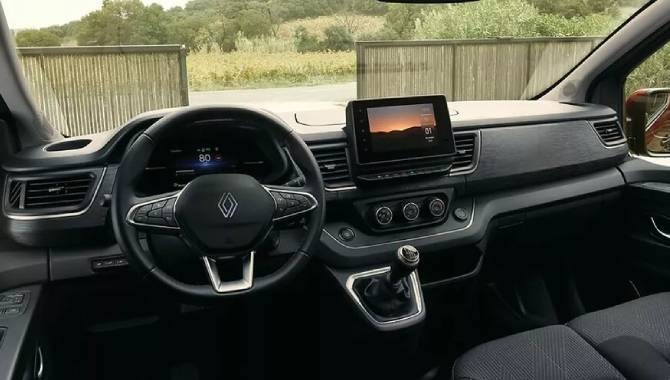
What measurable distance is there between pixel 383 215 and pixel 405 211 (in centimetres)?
9

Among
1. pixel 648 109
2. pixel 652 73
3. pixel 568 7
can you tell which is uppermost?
pixel 568 7

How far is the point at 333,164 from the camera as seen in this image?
2314 mm

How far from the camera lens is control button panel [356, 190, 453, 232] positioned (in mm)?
2363

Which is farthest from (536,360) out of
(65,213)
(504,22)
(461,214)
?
(504,22)

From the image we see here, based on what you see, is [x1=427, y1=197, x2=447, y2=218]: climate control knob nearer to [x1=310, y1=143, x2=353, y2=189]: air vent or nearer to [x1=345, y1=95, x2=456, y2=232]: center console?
[x1=345, y1=95, x2=456, y2=232]: center console

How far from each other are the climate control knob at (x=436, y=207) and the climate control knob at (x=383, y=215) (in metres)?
0.17

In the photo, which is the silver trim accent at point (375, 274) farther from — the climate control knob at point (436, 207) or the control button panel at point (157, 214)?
the control button panel at point (157, 214)

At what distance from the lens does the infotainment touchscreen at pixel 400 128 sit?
2295 mm

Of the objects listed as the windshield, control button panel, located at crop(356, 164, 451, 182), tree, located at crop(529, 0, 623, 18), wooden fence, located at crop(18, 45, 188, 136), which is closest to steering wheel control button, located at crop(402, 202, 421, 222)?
control button panel, located at crop(356, 164, 451, 182)

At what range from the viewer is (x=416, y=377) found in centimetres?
260

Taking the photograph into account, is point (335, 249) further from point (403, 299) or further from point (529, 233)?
point (529, 233)

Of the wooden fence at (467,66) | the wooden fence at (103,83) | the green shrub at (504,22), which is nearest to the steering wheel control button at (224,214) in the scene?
the wooden fence at (103,83)

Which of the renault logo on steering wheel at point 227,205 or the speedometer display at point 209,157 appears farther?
the speedometer display at point 209,157

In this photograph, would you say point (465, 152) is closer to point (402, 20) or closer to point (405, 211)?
point (405, 211)
